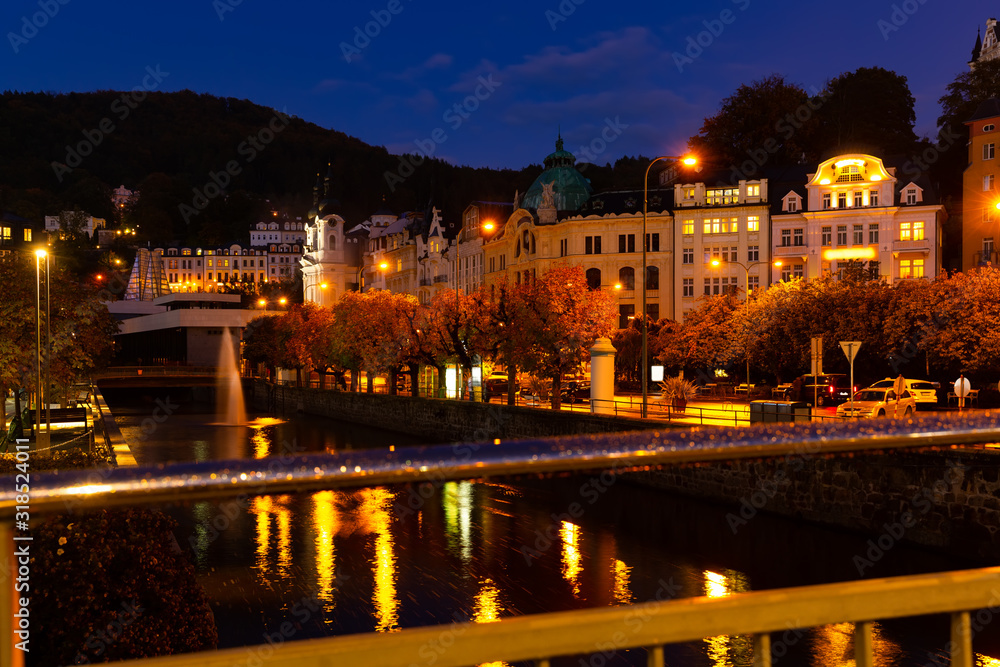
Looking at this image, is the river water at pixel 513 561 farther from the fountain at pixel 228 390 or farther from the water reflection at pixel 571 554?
the fountain at pixel 228 390

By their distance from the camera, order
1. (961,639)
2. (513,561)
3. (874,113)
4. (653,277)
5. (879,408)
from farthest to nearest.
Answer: (874,113)
(653,277)
(879,408)
(513,561)
(961,639)

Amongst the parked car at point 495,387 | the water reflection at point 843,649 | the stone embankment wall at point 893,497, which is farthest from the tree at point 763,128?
the water reflection at point 843,649

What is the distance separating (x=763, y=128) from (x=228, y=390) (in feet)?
187

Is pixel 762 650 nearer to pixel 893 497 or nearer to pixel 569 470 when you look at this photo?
pixel 569 470

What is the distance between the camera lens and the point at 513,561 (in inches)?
846

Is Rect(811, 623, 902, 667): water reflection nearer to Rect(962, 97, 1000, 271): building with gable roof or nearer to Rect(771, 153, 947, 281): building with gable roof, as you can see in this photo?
Rect(771, 153, 947, 281): building with gable roof

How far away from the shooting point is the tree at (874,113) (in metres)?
73.5

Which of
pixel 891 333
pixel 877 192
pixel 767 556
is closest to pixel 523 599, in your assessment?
pixel 767 556

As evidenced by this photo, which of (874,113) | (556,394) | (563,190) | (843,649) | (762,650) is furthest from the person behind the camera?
(874,113)

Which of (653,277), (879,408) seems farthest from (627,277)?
(879,408)

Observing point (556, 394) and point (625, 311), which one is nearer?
point (556, 394)

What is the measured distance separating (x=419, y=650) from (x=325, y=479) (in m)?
0.50

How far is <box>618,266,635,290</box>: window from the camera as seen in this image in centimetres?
6648

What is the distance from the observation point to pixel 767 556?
69.5 feet
